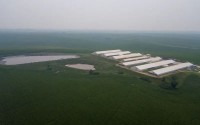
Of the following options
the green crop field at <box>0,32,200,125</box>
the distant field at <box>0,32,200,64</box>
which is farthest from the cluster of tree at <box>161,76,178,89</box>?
the distant field at <box>0,32,200,64</box>

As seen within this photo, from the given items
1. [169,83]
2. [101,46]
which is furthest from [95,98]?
[101,46]

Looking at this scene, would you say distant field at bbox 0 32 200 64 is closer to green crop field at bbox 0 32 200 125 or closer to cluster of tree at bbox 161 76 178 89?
cluster of tree at bbox 161 76 178 89

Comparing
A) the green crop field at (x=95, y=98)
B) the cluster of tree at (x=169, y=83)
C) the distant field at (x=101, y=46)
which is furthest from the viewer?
the distant field at (x=101, y=46)

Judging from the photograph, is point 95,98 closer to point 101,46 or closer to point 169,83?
point 169,83

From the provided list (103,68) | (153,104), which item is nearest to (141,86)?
(153,104)

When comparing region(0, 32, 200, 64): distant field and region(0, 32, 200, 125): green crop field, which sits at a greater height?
region(0, 32, 200, 125): green crop field

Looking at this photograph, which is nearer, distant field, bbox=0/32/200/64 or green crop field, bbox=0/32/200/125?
green crop field, bbox=0/32/200/125

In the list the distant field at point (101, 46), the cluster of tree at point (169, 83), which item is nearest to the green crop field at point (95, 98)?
the cluster of tree at point (169, 83)

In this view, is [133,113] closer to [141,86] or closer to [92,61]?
[141,86]

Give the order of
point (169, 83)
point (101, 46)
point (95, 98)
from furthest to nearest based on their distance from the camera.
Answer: point (101, 46) < point (169, 83) < point (95, 98)

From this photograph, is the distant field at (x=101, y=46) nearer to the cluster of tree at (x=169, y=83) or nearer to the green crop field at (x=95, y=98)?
the cluster of tree at (x=169, y=83)

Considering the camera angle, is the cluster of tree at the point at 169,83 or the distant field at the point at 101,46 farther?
the distant field at the point at 101,46
